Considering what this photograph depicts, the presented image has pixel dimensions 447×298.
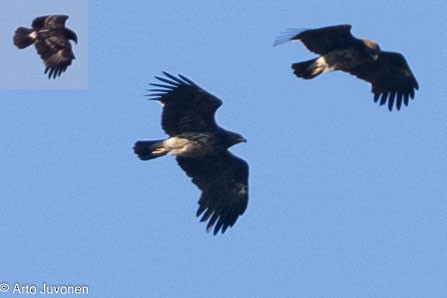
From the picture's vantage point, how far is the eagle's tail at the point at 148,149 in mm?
20047

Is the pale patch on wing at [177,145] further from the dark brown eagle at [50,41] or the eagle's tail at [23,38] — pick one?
the eagle's tail at [23,38]

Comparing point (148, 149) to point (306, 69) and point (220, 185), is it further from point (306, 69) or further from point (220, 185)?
point (306, 69)

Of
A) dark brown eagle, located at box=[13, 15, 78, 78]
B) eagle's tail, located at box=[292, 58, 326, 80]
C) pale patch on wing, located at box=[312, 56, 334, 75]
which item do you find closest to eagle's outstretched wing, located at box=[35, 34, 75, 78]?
dark brown eagle, located at box=[13, 15, 78, 78]

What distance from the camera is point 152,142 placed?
66.0 ft

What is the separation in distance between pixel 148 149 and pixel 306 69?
106 inches

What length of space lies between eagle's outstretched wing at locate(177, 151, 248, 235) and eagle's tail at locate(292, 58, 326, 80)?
150 cm

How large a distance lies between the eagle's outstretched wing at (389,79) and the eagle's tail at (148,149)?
374 centimetres

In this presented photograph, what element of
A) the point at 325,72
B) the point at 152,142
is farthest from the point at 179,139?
the point at 325,72

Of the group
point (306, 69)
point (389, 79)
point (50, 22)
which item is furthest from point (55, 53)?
point (389, 79)

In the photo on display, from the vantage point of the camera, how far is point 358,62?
2177cm

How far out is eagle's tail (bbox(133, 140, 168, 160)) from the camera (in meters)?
20.0

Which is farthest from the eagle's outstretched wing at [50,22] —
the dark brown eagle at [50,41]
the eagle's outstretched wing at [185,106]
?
the eagle's outstretched wing at [185,106]

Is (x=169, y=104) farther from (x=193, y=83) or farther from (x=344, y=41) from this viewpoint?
(x=344, y=41)

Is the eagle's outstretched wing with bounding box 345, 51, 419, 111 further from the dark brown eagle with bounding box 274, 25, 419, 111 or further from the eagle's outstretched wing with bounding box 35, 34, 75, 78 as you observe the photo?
the eagle's outstretched wing with bounding box 35, 34, 75, 78
